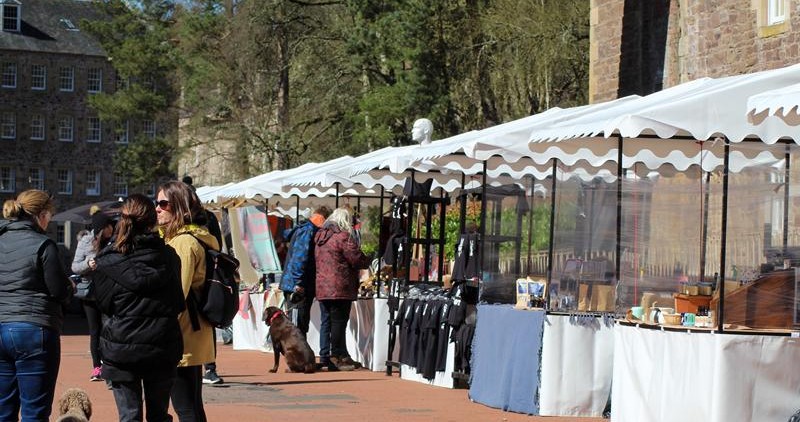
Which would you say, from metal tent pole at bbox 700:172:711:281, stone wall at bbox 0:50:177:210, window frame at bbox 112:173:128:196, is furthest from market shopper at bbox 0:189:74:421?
window frame at bbox 112:173:128:196

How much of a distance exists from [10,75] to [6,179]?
570cm

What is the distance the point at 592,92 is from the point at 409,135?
966 centimetres

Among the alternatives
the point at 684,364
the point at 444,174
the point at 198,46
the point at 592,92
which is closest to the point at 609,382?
the point at 684,364

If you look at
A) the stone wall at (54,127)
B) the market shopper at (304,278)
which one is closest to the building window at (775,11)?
the market shopper at (304,278)

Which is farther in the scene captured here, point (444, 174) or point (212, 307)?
point (444, 174)

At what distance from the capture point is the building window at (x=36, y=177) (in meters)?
83.3

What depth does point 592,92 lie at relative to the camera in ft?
87.9

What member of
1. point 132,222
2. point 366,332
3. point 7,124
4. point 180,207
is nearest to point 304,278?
point 366,332

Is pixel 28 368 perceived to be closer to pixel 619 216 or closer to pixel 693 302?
pixel 693 302

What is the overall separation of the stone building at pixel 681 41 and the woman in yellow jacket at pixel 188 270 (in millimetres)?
12853

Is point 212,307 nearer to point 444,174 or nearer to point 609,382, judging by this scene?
point 609,382

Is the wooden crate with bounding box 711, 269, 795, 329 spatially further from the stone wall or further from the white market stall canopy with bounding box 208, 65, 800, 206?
the stone wall

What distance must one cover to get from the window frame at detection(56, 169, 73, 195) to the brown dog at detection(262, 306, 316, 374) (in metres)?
71.0

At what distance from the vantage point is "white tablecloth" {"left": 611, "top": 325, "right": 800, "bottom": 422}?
938 cm
